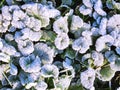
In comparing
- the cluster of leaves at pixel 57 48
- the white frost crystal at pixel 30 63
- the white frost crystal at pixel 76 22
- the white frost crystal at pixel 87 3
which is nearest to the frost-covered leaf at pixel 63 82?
the cluster of leaves at pixel 57 48

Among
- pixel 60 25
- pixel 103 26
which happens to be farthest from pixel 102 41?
pixel 60 25

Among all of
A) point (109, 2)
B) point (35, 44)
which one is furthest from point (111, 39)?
point (35, 44)

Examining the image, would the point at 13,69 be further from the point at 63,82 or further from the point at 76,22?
the point at 76,22

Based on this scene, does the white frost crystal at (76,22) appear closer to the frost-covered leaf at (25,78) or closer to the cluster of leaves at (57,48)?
the cluster of leaves at (57,48)

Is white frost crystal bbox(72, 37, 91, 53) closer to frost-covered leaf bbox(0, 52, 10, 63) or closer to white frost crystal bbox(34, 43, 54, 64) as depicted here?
white frost crystal bbox(34, 43, 54, 64)

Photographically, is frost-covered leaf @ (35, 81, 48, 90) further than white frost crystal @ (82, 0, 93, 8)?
No

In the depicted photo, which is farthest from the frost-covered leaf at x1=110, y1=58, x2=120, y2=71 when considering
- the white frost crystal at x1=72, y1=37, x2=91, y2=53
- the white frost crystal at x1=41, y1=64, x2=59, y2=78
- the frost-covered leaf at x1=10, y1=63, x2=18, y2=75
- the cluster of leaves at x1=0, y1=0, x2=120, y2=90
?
the frost-covered leaf at x1=10, y1=63, x2=18, y2=75

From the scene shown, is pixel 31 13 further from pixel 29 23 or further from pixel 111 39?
pixel 111 39

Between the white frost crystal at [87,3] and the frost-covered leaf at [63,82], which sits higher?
the white frost crystal at [87,3]
